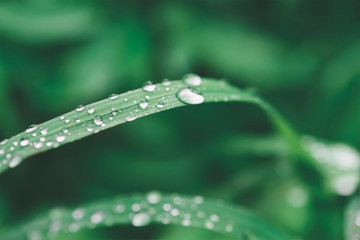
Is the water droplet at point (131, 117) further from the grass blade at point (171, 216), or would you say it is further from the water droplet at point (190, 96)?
the grass blade at point (171, 216)

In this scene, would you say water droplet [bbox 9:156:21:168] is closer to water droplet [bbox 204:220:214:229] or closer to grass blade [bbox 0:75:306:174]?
grass blade [bbox 0:75:306:174]

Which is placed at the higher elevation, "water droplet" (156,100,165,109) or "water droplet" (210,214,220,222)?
"water droplet" (156,100,165,109)

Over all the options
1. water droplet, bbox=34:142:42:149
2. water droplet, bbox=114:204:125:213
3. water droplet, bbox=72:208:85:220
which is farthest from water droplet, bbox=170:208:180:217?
water droplet, bbox=34:142:42:149

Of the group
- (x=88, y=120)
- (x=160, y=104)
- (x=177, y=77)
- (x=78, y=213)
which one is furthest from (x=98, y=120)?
(x=177, y=77)

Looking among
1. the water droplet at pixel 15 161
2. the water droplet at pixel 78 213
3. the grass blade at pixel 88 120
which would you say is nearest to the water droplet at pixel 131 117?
the grass blade at pixel 88 120

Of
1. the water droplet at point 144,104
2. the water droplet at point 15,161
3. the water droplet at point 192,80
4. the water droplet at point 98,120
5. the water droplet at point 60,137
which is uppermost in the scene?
the water droplet at point 192,80

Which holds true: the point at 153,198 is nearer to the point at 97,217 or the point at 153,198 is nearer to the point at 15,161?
the point at 97,217

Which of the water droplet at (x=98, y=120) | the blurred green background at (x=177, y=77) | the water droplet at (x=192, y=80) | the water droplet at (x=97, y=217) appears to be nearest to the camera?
the water droplet at (x=98, y=120)

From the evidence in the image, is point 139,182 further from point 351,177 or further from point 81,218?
point 351,177
